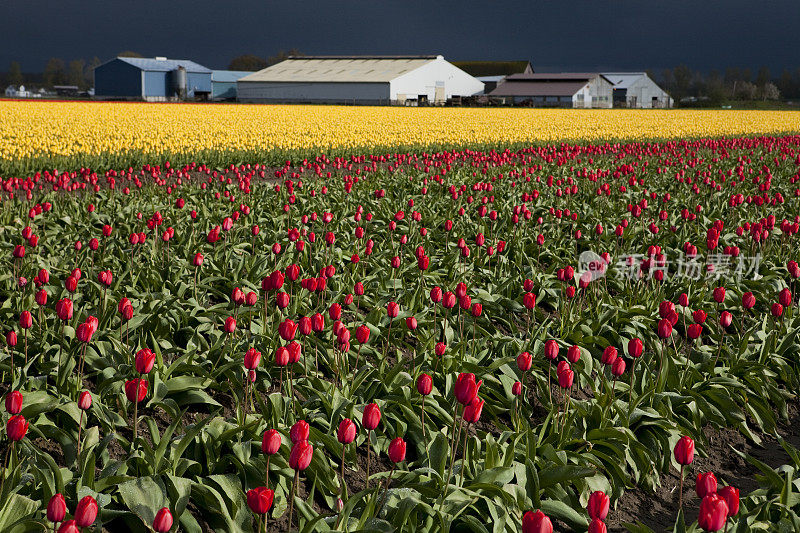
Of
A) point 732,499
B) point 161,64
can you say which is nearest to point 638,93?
point 161,64

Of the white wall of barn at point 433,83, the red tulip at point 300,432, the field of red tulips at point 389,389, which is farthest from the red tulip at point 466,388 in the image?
the white wall of barn at point 433,83

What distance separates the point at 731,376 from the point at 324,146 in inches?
734

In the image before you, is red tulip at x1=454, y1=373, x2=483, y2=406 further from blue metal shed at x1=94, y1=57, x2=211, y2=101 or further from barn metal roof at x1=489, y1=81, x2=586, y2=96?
blue metal shed at x1=94, y1=57, x2=211, y2=101

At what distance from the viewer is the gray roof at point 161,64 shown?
9844 cm

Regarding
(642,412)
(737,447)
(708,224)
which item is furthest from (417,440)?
(708,224)

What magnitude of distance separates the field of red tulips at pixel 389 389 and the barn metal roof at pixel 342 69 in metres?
A: 76.4

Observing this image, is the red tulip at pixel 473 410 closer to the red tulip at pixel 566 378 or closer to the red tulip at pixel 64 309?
the red tulip at pixel 566 378

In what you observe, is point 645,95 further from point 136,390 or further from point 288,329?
point 136,390

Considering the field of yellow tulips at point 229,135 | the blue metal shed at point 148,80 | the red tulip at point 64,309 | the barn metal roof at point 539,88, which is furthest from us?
the blue metal shed at point 148,80

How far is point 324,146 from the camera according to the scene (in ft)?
74.4

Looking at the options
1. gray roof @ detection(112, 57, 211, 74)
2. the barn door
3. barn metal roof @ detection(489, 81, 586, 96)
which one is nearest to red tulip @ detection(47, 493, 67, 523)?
the barn door

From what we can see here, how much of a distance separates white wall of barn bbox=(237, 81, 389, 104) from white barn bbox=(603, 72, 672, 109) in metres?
36.9

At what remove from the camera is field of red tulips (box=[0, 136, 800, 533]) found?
3.25 m

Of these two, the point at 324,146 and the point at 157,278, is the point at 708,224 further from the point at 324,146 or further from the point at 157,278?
the point at 324,146
